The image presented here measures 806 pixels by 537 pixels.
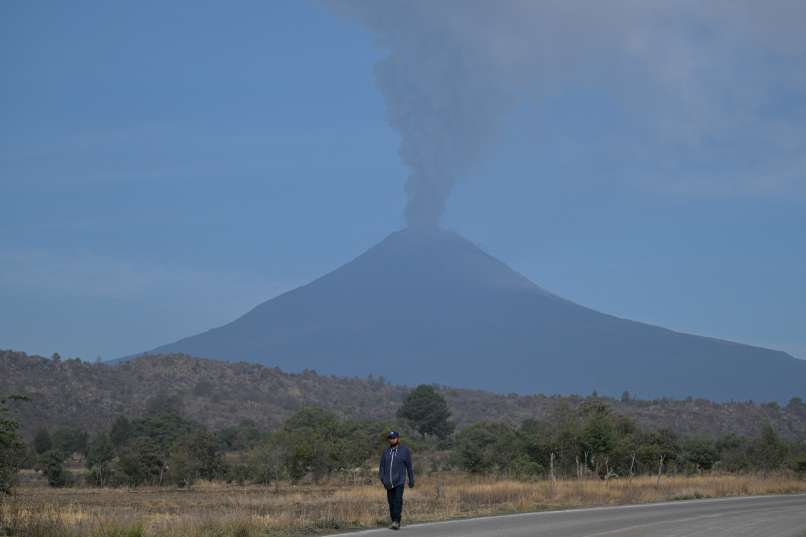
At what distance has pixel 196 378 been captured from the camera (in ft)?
328

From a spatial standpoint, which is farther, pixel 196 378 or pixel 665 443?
pixel 196 378

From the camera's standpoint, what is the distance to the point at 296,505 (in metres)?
28.3

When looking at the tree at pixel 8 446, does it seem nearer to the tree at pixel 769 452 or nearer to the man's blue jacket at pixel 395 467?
the man's blue jacket at pixel 395 467

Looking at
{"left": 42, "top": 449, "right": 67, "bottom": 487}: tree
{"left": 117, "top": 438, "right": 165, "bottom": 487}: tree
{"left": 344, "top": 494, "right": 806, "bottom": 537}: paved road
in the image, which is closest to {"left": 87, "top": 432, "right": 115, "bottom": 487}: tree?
{"left": 117, "top": 438, "right": 165, "bottom": 487}: tree

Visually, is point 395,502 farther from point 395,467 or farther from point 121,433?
point 121,433

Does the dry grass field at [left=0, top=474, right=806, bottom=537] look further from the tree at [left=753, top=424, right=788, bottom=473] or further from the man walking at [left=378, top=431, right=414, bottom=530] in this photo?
the tree at [left=753, top=424, right=788, bottom=473]

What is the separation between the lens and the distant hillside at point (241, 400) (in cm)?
8238

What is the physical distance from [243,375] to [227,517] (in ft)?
286

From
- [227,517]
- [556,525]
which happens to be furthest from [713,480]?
[227,517]

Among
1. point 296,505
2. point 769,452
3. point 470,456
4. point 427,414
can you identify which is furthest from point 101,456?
point 427,414

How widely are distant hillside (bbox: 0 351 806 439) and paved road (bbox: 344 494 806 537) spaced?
178 ft

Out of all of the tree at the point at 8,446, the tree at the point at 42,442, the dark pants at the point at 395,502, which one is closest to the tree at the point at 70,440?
the tree at the point at 42,442

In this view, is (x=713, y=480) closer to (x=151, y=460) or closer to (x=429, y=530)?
(x=429, y=530)

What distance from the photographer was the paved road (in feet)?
61.4
